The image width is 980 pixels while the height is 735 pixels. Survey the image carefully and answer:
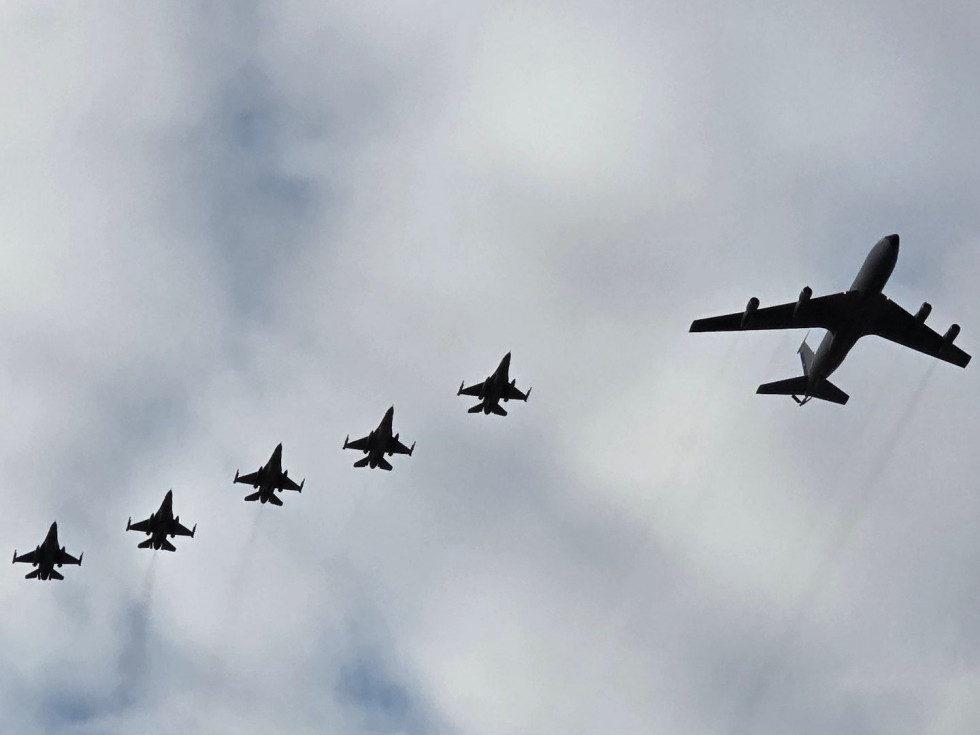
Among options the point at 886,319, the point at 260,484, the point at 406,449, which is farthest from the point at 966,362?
the point at 260,484

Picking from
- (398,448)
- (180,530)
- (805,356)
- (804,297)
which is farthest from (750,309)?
(180,530)

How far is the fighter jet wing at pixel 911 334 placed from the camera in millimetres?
100938

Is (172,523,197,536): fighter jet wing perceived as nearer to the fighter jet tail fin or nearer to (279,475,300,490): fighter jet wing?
(279,475,300,490): fighter jet wing

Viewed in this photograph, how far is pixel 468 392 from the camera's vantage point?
121812 mm

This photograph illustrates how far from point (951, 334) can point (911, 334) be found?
12.4ft

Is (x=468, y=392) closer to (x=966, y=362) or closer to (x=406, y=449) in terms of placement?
(x=406, y=449)

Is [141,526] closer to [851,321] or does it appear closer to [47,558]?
[47,558]

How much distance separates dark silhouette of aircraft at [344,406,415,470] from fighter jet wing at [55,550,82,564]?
38.4 m

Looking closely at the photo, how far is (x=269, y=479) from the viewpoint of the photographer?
129 m

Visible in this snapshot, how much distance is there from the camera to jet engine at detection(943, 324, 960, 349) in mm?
99562

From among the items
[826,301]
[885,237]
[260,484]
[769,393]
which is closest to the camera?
[885,237]

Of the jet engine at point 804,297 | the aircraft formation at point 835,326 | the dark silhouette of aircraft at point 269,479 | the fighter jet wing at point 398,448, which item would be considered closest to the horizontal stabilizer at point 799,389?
the aircraft formation at point 835,326

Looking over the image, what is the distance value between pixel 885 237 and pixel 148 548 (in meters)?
89.6

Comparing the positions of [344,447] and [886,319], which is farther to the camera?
[344,447]
